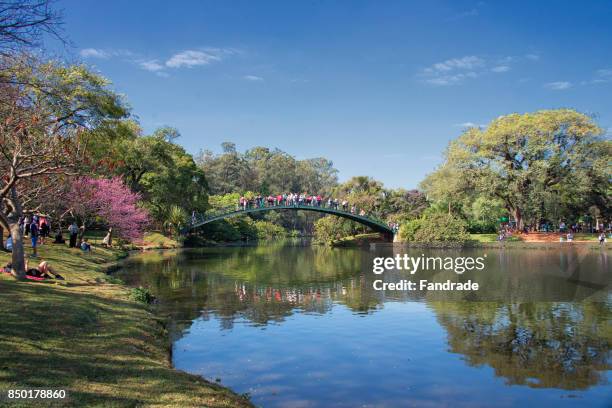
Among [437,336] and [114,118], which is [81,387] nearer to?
[437,336]

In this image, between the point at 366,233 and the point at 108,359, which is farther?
the point at 366,233

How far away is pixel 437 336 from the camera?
40.2ft

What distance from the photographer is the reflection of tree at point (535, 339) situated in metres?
9.30

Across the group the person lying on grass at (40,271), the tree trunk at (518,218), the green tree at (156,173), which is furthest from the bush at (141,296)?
the tree trunk at (518,218)

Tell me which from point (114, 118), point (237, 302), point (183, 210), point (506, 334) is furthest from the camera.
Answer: point (183, 210)

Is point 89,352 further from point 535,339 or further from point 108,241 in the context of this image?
point 108,241

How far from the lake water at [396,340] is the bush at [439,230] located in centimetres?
2004

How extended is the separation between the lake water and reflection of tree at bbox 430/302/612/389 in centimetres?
3

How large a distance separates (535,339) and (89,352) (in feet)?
31.6

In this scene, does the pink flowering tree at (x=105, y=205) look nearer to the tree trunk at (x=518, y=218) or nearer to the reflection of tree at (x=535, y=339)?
the reflection of tree at (x=535, y=339)

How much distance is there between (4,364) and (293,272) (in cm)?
2101

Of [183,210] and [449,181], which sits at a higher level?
[449,181]

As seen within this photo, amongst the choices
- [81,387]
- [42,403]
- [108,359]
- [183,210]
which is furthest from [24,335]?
[183,210]

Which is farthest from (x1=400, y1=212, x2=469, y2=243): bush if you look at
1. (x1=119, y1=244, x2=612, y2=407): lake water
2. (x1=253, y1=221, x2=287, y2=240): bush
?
(x1=253, y1=221, x2=287, y2=240): bush
